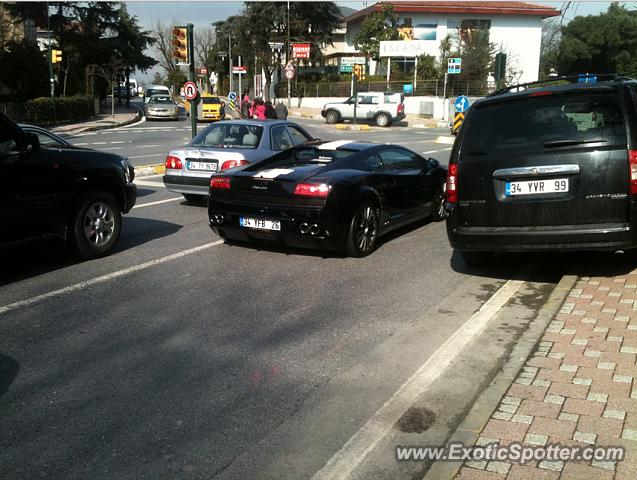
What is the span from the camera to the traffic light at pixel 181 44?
1628cm

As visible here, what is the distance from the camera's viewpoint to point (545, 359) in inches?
A: 170

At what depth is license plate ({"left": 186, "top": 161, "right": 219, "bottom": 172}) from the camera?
407 inches

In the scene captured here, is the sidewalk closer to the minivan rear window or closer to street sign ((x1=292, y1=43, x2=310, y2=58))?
street sign ((x1=292, y1=43, x2=310, y2=58))

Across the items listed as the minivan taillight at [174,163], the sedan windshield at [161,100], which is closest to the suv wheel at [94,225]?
the minivan taillight at [174,163]

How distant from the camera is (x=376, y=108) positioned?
40406 mm

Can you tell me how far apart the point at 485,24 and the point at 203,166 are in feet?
172

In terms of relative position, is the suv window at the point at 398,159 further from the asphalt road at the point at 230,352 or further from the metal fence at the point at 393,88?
the metal fence at the point at 393,88

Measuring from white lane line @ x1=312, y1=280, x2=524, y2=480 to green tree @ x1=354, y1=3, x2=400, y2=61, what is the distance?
52.6 meters

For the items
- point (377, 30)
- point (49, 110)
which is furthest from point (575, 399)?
point (377, 30)

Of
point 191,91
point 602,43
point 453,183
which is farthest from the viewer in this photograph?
point 602,43

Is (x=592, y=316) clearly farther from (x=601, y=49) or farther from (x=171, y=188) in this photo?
(x=601, y=49)

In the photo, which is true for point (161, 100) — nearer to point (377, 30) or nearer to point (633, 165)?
point (377, 30)

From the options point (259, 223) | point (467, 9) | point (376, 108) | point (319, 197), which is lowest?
point (259, 223)

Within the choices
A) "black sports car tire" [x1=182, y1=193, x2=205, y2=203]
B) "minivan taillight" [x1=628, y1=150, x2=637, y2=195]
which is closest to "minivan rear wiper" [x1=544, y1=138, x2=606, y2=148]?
"minivan taillight" [x1=628, y1=150, x2=637, y2=195]
